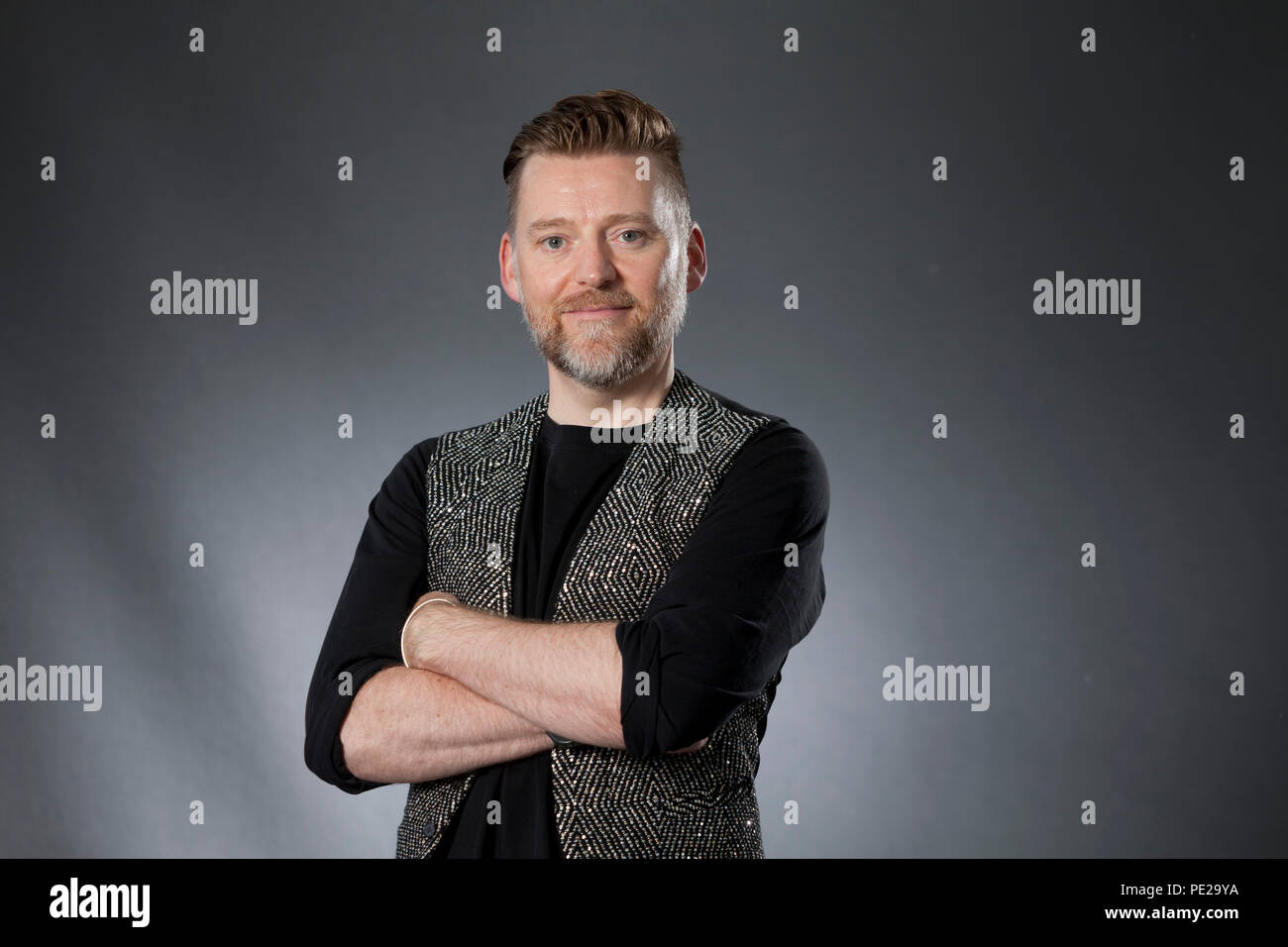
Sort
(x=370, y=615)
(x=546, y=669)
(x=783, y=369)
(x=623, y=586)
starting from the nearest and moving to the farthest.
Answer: (x=546, y=669) → (x=623, y=586) → (x=370, y=615) → (x=783, y=369)

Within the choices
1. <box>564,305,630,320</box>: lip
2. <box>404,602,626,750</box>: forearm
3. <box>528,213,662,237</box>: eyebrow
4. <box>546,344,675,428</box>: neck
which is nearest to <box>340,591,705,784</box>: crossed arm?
<box>404,602,626,750</box>: forearm

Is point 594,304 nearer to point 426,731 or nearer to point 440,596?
point 440,596

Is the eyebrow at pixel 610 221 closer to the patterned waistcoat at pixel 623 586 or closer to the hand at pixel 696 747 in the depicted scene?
the patterned waistcoat at pixel 623 586

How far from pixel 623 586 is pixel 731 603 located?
18 cm

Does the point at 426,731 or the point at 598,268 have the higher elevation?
the point at 598,268

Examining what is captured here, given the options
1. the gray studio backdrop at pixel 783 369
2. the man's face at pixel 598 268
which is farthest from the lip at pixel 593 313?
the gray studio backdrop at pixel 783 369

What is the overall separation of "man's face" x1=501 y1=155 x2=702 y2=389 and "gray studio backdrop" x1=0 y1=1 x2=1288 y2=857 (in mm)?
1816

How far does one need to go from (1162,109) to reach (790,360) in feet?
4.14

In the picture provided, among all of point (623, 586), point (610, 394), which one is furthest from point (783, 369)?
point (623, 586)

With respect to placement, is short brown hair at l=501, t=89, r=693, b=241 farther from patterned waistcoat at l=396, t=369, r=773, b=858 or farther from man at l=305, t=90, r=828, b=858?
patterned waistcoat at l=396, t=369, r=773, b=858

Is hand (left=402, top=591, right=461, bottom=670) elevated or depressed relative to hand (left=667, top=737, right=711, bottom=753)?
elevated

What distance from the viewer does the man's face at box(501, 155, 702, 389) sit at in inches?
76.4

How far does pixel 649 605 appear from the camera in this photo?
5.93 ft

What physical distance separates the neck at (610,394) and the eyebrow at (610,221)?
7.7 inches
